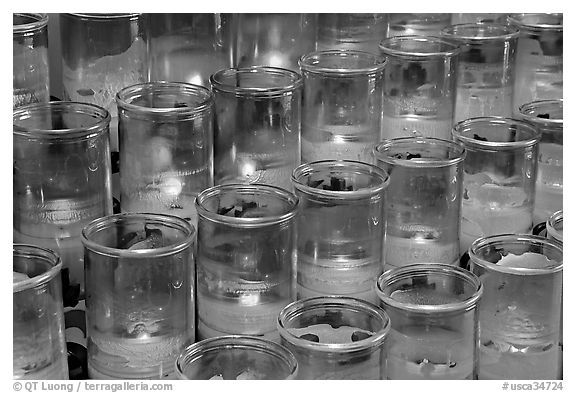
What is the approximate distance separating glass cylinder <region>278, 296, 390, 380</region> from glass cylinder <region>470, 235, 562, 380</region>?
0.15 meters

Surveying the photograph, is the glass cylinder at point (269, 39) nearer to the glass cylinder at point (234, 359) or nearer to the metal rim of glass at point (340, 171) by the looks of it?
the metal rim of glass at point (340, 171)

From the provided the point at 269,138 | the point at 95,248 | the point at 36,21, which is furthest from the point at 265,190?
the point at 36,21

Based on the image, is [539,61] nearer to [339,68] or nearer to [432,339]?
[339,68]

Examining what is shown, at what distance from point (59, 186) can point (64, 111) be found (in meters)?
0.12

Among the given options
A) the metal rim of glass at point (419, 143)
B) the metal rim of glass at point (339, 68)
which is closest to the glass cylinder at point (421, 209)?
the metal rim of glass at point (419, 143)

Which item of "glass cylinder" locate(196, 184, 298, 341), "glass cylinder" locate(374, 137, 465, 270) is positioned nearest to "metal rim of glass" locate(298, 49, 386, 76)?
"glass cylinder" locate(374, 137, 465, 270)

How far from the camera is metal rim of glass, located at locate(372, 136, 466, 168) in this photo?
3.86 ft

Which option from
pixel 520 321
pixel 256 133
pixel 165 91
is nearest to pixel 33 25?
pixel 165 91

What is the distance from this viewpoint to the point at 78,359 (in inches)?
42.6

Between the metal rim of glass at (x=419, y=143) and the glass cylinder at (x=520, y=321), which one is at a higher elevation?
the metal rim of glass at (x=419, y=143)

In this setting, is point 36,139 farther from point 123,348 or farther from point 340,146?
point 340,146

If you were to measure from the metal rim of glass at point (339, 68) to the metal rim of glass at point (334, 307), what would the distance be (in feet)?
1.06

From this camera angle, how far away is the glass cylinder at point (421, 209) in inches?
46.6

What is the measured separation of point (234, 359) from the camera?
99 centimetres
